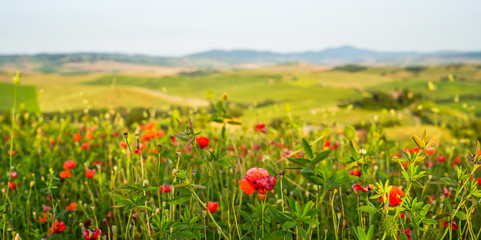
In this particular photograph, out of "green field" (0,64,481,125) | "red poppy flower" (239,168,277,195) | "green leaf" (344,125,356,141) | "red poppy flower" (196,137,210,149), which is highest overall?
"green leaf" (344,125,356,141)

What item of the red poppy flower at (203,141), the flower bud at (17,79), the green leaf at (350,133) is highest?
the flower bud at (17,79)

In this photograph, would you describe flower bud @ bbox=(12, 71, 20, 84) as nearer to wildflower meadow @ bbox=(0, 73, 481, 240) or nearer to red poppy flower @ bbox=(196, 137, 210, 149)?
wildflower meadow @ bbox=(0, 73, 481, 240)

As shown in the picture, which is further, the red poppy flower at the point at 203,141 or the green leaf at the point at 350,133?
the red poppy flower at the point at 203,141

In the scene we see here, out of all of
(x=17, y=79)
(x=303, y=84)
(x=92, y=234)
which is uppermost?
(x=17, y=79)

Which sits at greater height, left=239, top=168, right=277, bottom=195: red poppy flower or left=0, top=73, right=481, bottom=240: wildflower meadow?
left=239, top=168, right=277, bottom=195: red poppy flower

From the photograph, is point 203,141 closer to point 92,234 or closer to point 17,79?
point 92,234

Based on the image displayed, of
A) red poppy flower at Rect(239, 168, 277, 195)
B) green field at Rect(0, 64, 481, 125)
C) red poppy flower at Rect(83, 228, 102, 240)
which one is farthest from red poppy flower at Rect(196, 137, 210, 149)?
green field at Rect(0, 64, 481, 125)

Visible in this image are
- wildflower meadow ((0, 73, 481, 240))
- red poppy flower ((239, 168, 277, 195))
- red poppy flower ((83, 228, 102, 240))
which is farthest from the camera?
red poppy flower ((83, 228, 102, 240))

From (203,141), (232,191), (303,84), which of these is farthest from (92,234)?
(303,84)

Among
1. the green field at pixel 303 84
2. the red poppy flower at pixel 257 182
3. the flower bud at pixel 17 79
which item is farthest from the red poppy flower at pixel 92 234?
the green field at pixel 303 84

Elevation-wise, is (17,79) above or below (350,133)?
above

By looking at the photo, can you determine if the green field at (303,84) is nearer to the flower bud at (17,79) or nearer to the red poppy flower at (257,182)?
the flower bud at (17,79)

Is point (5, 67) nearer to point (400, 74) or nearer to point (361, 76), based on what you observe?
point (361, 76)

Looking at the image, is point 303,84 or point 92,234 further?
point 303,84
